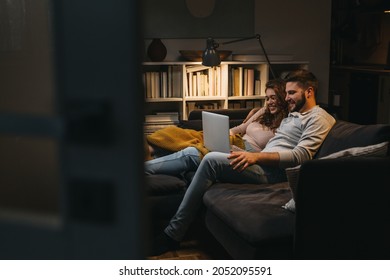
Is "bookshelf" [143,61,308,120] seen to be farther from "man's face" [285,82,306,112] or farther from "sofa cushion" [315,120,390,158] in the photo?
"sofa cushion" [315,120,390,158]

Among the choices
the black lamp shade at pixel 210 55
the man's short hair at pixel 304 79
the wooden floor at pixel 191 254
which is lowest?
the wooden floor at pixel 191 254

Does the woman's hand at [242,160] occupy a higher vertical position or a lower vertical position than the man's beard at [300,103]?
lower

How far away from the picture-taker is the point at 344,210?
2191 millimetres

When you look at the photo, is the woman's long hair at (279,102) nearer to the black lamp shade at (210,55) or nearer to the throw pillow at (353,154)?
the black lamp shade at (210,55)

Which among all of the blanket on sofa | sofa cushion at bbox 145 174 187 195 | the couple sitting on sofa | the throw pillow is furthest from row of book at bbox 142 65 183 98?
the throw pillow

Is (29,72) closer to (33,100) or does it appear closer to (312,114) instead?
(33,100)

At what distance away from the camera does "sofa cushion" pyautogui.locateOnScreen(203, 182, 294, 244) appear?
227 centimetres

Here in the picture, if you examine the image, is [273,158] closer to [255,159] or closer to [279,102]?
[255,159]

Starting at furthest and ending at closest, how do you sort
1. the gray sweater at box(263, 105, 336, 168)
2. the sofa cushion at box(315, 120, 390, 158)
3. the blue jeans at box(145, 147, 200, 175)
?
the blue jeans at box(145, 147, 200, 175), the gray sweater at box(263, 105, 336, 168), the sofa cushion at box(315, 120, 390, 158)

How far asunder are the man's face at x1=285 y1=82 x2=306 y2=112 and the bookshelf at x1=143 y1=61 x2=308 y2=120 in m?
1.89

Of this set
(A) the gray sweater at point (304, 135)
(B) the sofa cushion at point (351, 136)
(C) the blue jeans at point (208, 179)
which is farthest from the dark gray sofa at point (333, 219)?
(C) the blue jeans at point (208, 179)

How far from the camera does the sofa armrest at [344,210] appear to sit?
85.3 inches

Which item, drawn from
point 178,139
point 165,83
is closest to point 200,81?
point 165,83

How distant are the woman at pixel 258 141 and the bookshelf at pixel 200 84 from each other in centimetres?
142
